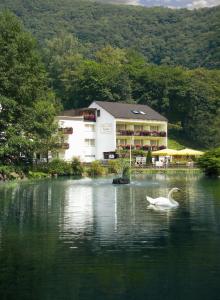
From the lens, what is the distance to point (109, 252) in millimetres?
17859

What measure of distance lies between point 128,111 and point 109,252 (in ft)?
252

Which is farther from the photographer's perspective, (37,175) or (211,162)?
(211,162)

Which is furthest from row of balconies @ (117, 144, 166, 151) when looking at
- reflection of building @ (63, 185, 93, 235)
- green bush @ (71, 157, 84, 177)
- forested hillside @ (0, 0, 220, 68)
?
forested hillside @ (0, 0, 220, 68)

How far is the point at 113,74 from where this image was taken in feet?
358

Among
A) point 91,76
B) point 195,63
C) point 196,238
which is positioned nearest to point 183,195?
point 196,238

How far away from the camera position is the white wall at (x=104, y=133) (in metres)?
90.5

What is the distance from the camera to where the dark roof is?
91438 millimetres

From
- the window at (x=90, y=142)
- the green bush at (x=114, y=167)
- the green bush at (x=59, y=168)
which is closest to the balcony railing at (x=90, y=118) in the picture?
the window at (x=90, y=142)

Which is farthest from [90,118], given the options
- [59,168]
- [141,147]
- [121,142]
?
[59,168]

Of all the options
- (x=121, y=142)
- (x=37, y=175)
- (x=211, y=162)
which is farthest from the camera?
(x=121, y=142)

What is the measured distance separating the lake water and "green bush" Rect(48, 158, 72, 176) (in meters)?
35.8

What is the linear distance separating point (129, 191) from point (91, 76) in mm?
Result: 66978

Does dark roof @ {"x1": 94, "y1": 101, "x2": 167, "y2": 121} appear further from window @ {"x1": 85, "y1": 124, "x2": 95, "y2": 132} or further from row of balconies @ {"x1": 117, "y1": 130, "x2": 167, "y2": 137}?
window @ {"x1": 85, "y1": 124, "x2": 95, "y2": 132}

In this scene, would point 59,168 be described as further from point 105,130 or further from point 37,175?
point 105,130
